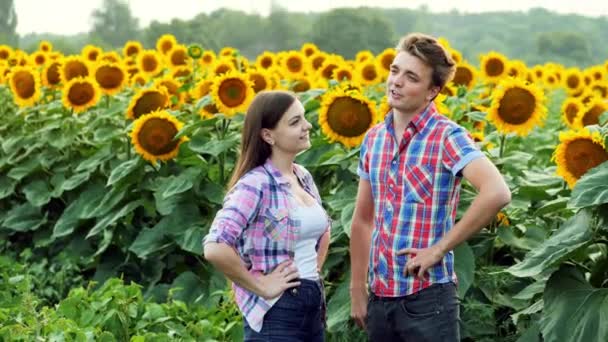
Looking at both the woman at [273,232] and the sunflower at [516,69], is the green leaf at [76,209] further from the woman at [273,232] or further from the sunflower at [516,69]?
the sunflower at [516,69]

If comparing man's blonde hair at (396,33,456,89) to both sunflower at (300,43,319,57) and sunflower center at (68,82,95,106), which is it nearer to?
sunflower center at (68,82,95,106)

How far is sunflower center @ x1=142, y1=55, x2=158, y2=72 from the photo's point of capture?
9.39 metres

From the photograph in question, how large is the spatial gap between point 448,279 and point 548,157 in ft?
10.5

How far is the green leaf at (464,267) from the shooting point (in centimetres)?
446

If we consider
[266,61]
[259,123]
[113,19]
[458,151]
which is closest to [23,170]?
[266,61]

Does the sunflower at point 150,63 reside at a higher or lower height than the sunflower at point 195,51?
lower

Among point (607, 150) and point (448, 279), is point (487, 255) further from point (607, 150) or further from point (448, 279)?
point (448, 279)

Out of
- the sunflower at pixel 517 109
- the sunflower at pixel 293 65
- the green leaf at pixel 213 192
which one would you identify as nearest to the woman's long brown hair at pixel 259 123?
the sunflower at pixel 517 109

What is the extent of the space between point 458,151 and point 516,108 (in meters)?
1.84

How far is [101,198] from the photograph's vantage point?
674 cm

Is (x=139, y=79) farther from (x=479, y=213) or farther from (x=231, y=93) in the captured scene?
(x=479, y=213)

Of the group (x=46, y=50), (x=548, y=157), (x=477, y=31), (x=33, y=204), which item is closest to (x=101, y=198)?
(x=33, y=204)

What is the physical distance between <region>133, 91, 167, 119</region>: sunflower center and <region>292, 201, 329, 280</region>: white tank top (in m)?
3.18

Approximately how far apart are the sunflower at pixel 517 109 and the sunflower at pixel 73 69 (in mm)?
3623
